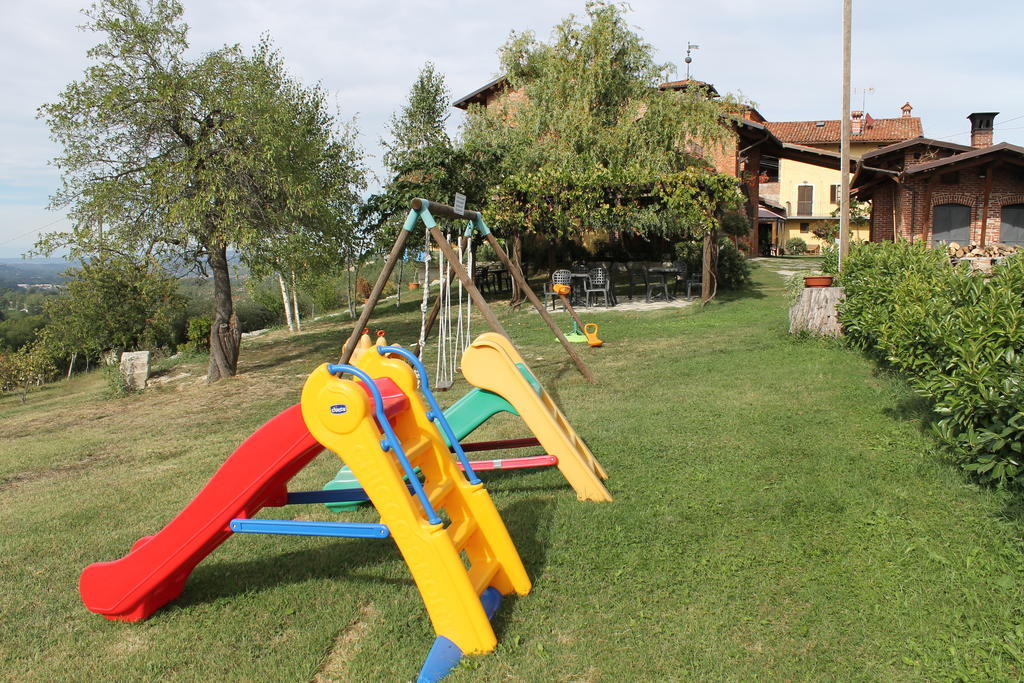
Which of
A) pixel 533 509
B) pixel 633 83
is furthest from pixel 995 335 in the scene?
pixel 633 83

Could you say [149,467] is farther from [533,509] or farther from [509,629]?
[509,629]

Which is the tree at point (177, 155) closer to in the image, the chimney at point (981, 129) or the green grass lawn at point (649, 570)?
the green grass lawn at point (649, 570)

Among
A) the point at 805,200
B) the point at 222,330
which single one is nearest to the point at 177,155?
A: the point at 222,330

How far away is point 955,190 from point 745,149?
7629 mm

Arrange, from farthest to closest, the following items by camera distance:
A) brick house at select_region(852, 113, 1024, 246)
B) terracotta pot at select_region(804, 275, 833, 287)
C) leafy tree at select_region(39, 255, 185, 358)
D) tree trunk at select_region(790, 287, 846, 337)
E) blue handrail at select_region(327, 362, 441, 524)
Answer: brick house at select_region(852, 113, 1024, 246) < leafy tree at select_region(39, 255, 185, 358) < terracotta pot at select_region(804, 275, 833, 287) < tree trunk at select_region(790, 287, 846, 337) < blue handrail at select_region(327, 362, 441, 524)

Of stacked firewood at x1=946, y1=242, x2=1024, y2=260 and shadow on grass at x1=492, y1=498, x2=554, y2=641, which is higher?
stacked firewood at x1=946, y1=242, x2=1024, y2=260

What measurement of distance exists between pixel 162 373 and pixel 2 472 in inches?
304

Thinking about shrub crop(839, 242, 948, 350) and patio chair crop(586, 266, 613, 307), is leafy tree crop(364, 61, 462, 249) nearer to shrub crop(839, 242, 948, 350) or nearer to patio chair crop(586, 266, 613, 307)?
patio chair crop(586, 266, 613, 307)

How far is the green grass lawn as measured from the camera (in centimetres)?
307

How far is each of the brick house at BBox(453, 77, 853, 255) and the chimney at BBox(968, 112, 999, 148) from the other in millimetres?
6216

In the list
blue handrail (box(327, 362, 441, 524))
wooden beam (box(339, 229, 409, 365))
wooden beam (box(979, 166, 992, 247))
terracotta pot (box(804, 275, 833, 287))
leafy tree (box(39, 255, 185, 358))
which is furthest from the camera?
wooden beam (box(979, 166, 992, 247))

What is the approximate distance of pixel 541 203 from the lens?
16.3 metres

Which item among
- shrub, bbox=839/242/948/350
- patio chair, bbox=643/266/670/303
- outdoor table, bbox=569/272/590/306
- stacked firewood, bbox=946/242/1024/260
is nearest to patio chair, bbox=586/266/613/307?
outdoor table, bbox=569/272/590/306

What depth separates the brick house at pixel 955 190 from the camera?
20.0 m
